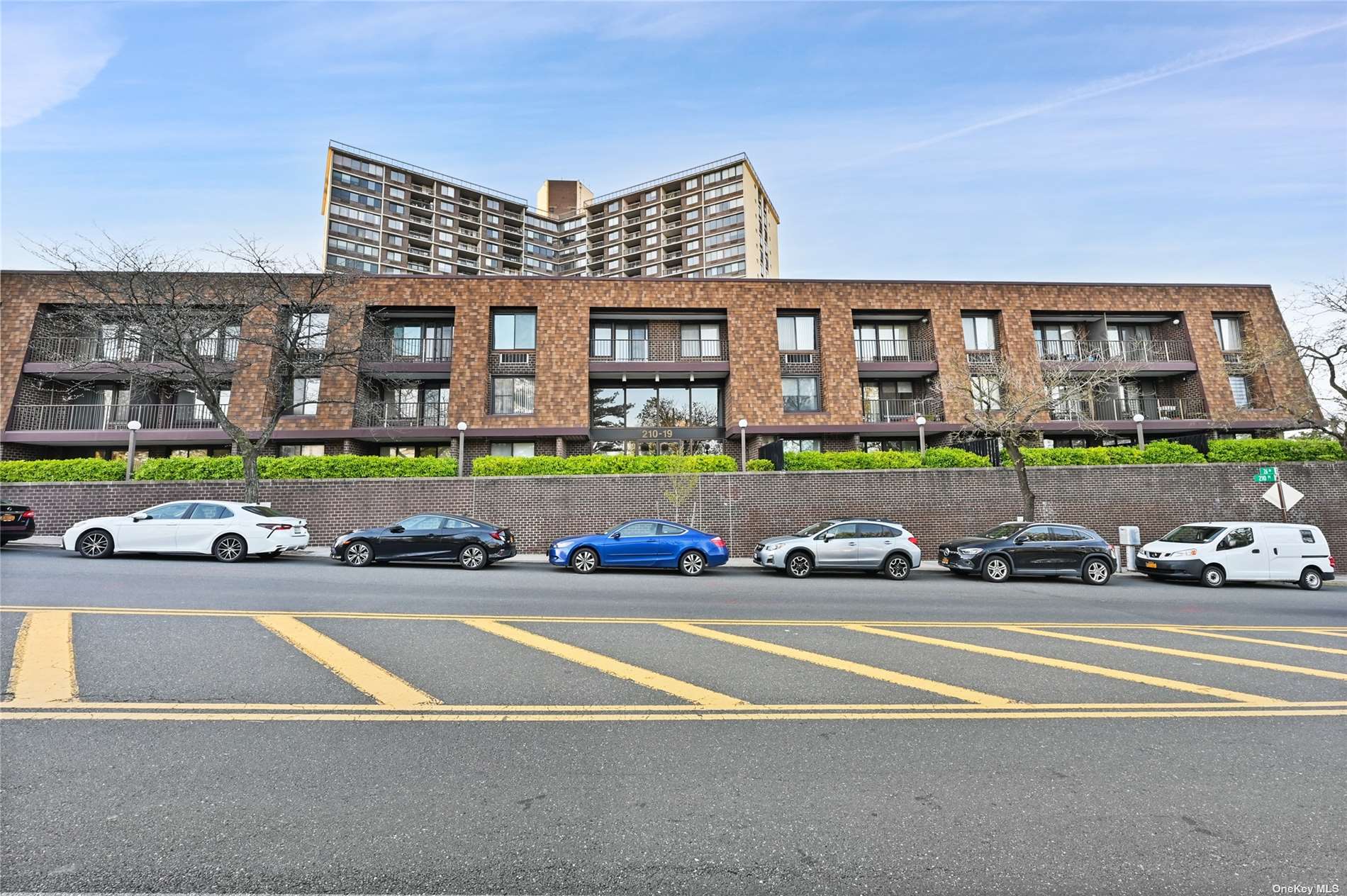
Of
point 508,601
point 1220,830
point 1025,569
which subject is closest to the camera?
point 1220,830

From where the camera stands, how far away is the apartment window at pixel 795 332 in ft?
92.6

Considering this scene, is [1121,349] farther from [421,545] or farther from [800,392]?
[421,545]

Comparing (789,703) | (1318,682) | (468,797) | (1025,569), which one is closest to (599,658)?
(789,703)

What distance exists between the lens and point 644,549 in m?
14.4

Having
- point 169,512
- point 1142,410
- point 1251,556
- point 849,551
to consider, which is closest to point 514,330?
point 169,512

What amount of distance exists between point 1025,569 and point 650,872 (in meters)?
14.9

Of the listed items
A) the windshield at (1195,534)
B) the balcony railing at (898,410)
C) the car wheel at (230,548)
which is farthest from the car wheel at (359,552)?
the balcony railing at (898,410)

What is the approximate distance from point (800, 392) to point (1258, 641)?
2056cm

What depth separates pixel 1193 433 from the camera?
2642cm

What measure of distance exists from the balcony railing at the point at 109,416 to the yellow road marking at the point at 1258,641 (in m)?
31.5

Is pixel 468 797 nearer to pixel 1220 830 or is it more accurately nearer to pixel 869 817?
pixel 869 817

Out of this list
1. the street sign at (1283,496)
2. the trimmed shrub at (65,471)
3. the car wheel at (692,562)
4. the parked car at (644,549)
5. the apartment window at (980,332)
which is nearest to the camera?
the parked car at (644,549)

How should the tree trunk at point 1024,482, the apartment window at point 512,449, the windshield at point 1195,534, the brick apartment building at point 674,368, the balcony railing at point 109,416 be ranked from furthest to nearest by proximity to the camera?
the apartment window at point 512,449 < the brick apartment building at point 674,368 < the balcony railing at point 109,416 < the tree trunk at point 1024,482 < the windshield at point 1195,534

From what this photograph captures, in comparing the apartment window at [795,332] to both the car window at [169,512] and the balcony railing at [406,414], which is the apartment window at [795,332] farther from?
the car window at [169,512]
